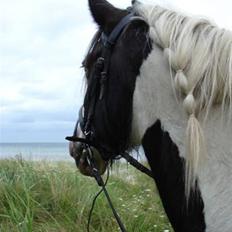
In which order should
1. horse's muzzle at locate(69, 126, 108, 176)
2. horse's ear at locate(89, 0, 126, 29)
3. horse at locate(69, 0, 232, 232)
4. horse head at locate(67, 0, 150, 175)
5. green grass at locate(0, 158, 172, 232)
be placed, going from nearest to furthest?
horse at locate(69, 0, 232, 232)
horse head at locate(67, 0, 150, 175)
horse's ear at locate(89, 0, 126, 29)
horse's muzzle at locate(69, 126, 108, 176)
green grass at locate(0, 158, 172, 232)

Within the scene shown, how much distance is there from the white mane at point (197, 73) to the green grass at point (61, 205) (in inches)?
94.4

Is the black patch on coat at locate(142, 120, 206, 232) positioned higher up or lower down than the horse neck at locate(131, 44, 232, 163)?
lower down

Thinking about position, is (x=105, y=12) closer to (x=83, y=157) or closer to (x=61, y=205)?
(x=83, y=157)

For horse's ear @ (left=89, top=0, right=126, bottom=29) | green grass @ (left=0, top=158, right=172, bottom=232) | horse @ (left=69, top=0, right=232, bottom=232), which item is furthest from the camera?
green grass @ (left=0, top=158, right=172, bottom=232)

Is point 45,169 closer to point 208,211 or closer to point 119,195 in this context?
point 119,195

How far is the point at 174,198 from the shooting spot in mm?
1876

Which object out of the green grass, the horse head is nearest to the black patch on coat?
the horse head

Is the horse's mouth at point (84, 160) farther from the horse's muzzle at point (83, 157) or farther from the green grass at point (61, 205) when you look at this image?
the green grass at point (61, 205)

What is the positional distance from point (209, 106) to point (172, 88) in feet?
0.58

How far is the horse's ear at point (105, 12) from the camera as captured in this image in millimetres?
2125

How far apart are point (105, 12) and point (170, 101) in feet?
1.78

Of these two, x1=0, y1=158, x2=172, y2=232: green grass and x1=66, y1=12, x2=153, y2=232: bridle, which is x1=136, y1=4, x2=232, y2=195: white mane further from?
x1=0, y1=158, x2=172, y2=232: green grass

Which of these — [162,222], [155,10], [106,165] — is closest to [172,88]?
[155,10]

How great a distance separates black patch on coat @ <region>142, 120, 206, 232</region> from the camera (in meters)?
1.78
